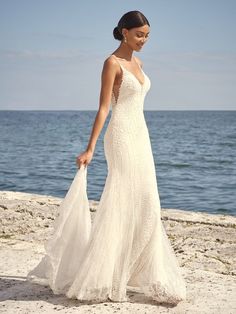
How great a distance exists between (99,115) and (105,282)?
1.29m

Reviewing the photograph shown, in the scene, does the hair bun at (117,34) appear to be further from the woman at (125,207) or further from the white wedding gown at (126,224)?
the white wedding gown at (126,224)

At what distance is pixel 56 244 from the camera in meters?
4.55

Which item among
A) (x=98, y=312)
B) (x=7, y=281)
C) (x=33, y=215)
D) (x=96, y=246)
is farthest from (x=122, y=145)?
(x=33, y=215)

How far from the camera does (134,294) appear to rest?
4.56 m

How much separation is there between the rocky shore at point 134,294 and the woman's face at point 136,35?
2.03 metres

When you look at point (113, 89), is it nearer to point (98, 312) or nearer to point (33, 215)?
point (98, 312)

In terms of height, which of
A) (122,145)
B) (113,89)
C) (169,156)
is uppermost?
(113,89)

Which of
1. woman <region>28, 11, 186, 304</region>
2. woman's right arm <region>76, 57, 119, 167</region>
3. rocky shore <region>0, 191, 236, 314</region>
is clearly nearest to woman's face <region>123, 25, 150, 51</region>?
woman <region>28, 11, 186, 304</region>

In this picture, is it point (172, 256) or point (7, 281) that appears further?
point (7, 281)

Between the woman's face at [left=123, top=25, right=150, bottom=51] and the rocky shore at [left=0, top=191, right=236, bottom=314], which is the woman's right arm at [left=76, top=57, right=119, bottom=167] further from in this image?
the rocky shore at [left=0, top=191, right=236, bottom=314]

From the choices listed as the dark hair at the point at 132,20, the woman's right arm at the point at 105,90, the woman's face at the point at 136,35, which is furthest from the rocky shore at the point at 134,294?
the dark hair at the point at 132,20

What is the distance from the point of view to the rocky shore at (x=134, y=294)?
169 inches

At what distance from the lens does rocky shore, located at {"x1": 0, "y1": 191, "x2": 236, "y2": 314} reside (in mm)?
4297

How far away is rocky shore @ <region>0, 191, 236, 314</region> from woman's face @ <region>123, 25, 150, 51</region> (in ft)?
6.66
